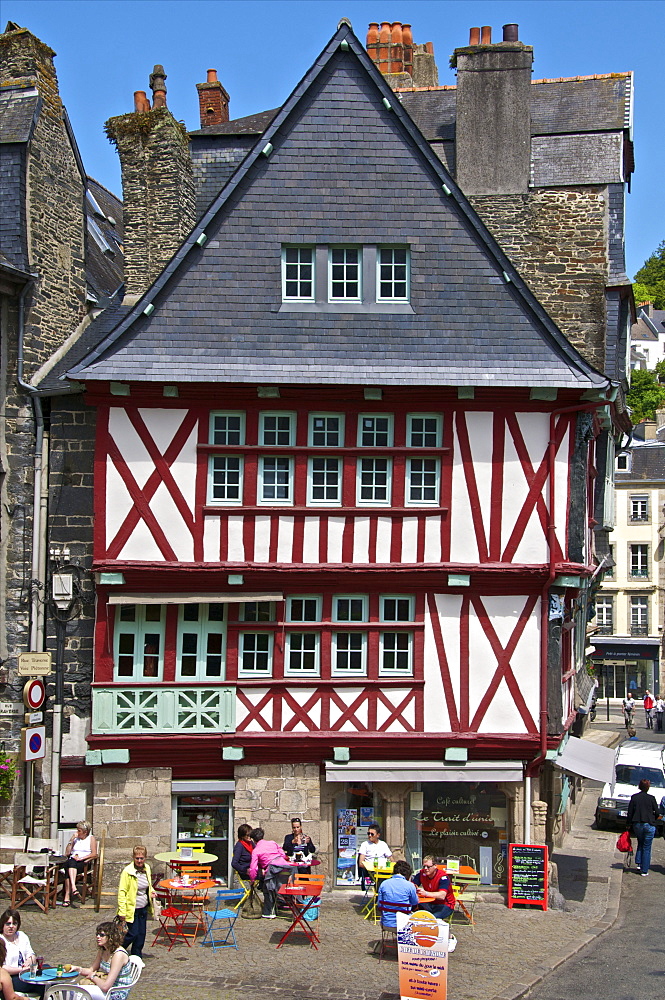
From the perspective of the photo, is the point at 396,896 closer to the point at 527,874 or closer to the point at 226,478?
the point at 527,874

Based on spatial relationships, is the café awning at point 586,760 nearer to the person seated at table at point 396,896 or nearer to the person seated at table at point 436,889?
the person seated at table at point 436,889

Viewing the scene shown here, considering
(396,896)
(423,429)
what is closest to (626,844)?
(396,896)

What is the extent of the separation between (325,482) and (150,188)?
211 inches

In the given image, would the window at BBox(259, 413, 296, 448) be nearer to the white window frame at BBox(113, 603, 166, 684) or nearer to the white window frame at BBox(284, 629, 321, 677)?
the white window frame at BBox(284, 629, 321, 677)

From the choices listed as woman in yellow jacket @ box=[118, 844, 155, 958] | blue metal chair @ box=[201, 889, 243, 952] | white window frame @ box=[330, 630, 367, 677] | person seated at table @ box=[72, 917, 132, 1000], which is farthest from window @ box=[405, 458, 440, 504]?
person seated at table @ box=[72, 917, 132, 1000]

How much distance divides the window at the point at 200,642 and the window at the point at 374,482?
2.44 m

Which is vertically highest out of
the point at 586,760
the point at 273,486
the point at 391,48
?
the point at 391,48

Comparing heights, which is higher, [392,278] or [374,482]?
[392,278]

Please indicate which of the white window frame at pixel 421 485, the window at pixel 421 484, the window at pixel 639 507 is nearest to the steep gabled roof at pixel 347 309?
the white window frame at pixel 421 485

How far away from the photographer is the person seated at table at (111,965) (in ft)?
29.8

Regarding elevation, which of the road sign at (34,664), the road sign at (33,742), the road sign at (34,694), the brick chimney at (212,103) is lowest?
the road sign at (33,742)

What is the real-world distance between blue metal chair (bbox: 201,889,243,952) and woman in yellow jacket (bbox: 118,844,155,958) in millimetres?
864

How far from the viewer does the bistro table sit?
12250 millimetres

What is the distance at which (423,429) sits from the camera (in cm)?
1524
